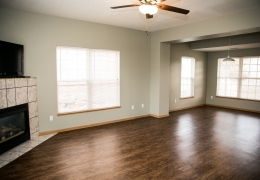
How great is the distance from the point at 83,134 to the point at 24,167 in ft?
5.41

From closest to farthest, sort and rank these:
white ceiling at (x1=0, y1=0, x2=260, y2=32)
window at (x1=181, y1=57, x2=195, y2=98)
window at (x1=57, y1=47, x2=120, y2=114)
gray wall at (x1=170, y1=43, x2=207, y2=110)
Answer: white ceiling at (x1=0, y1=0, x2=260, y2=32) → window at (x1=57, y1=47, x2=120, y2=114) → gray wall at (x1=170, y1=43, x2=207, y2=110) → window at (x1=181, y1=57, x2=195, y2=98)

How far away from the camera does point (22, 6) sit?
361 centimetres

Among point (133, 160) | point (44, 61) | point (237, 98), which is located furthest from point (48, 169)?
point (237, 98)

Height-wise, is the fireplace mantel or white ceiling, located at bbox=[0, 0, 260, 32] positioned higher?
white ceiling, located at bbox=[0, 0, 260, 32]

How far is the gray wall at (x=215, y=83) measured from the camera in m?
7.04

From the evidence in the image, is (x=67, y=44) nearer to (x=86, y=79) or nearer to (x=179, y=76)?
(x=86, y=79)

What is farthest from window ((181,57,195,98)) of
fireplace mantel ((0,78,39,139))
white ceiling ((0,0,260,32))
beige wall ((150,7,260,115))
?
fireplace mantel ((0,78,39,139))

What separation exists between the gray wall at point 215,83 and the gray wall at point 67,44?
12.7ft

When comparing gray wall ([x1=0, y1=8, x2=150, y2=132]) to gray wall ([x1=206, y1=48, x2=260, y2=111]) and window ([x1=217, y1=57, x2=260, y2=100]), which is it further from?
window ([x1=217, y1=57, x2=260, y2=100])

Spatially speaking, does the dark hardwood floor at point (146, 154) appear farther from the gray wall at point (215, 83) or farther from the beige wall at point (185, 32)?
the gray wall at point (215, 83)

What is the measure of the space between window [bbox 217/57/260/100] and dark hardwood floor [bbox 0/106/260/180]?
2609 millimetres

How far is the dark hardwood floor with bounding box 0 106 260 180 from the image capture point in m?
2.68

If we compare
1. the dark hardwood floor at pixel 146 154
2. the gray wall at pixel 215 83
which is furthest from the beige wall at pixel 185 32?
the gray wall at pixel 215 83

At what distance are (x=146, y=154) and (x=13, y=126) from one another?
8.65ft
